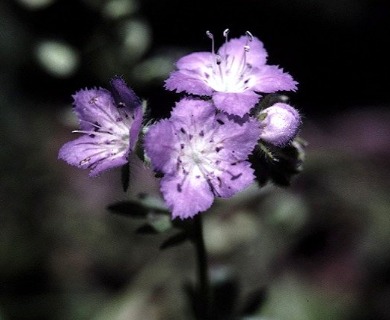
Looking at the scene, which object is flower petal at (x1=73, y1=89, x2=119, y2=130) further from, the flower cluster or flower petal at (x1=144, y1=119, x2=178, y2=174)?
flower petal at (x1=144, y1=119, x2=178, y2=174)

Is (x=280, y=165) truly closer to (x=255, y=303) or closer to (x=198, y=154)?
(x=198, y=154)

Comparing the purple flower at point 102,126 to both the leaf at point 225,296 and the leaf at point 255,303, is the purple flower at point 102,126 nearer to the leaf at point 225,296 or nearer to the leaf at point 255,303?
the leaf at point 225,296

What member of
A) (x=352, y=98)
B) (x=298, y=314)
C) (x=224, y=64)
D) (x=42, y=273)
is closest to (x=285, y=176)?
(x=224, y=64)

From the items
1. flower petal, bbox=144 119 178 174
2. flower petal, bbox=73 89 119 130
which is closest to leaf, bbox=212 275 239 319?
flower petal, bbox=144 119 178 174

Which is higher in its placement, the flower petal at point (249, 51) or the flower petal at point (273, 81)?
the flower petal at point (273, 81)

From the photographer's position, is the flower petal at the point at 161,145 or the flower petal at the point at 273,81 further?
the flower petal at the point at 273,81

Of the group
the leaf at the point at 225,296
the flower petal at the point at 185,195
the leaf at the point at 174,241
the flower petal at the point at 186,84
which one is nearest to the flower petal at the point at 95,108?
the flower petal at the point at 186,84
